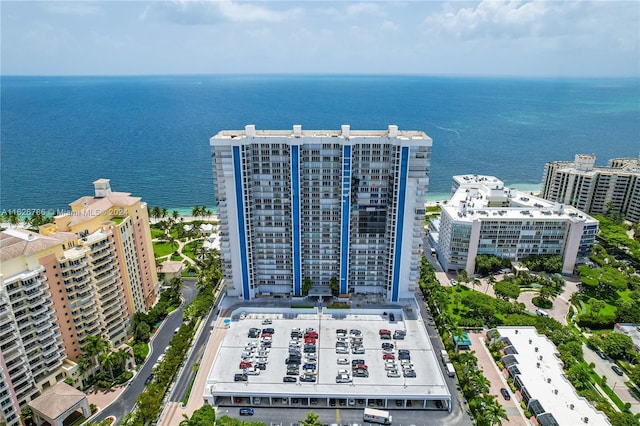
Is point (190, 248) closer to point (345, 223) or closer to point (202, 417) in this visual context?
point (345, 223)

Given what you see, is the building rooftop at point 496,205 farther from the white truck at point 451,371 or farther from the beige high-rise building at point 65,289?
the beige high-rise building at point 65,289

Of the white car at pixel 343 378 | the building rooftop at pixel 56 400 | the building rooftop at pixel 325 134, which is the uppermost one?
the building rooftop at pixel 325 134

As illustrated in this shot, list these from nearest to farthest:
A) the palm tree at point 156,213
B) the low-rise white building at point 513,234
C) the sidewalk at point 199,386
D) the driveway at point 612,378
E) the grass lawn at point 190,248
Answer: the sidewalk at point 199,386 → the driveway at point 612,378 → the low-rise white building at point 513,234 → the grass lawn at point 190,248 → the palm tree at point 156,213

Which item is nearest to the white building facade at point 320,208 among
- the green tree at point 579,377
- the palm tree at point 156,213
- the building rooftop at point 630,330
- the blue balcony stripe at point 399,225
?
the blue balcony stripe at point 399,225

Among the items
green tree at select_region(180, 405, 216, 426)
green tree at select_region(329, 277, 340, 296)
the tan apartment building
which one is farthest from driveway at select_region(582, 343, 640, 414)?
the tan apartment building

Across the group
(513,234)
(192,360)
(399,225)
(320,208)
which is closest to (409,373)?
(399,225)

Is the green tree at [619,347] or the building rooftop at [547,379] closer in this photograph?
the building rooftop at [547,379]
